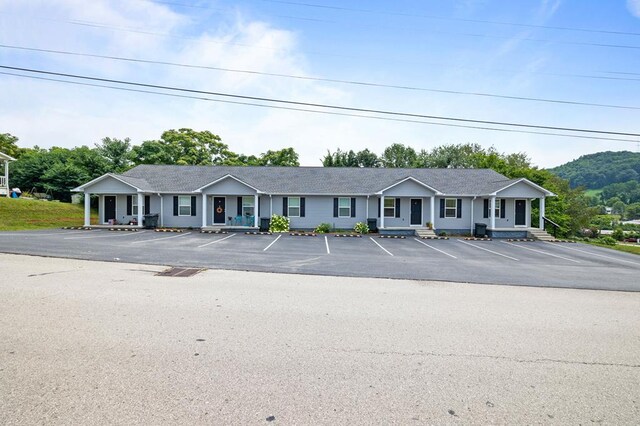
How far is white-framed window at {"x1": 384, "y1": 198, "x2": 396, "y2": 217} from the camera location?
24609mm

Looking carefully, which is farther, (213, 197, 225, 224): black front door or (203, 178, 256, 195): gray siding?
(213, 197, 225, 224): black front door

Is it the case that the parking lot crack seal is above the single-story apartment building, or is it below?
below

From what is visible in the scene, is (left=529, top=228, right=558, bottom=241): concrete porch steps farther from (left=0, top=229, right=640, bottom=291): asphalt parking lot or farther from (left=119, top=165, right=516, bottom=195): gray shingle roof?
(left=0, top=229, right=640, bottom=291): asphalt parking lot

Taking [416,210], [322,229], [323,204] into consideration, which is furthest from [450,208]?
[322,229]

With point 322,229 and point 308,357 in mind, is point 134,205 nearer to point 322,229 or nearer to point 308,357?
point 322,229

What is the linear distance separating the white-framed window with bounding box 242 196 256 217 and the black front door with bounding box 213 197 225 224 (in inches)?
62.9

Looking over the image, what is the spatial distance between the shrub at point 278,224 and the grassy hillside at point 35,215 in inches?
650

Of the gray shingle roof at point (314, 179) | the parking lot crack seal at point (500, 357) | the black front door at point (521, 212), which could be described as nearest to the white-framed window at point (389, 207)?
the gray shingle roof at point (314, 179)

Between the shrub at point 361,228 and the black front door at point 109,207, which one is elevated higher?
the black front door at point 109,207

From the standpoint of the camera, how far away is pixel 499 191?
23.5 m

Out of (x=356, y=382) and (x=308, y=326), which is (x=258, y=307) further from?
(x=356, y=382)

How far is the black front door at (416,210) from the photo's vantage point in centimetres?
2467

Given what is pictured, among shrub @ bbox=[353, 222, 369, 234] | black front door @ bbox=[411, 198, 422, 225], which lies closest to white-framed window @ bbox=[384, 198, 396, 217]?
black front door @ bbox=[411, 198, 422, 225]

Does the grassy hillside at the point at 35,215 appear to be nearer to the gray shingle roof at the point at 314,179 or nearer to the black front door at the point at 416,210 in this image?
the gray shingle roof at the point at 314,179
